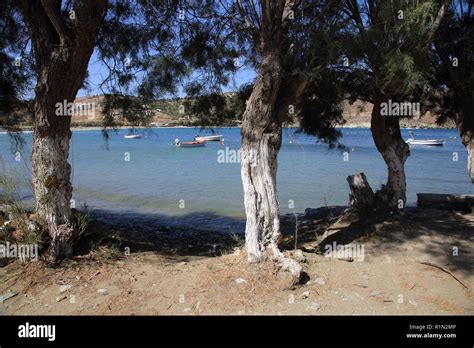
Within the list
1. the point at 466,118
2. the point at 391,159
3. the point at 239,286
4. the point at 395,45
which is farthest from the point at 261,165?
the point at 466,118

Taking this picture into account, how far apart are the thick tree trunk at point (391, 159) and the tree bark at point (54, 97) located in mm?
5659

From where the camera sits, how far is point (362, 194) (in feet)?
27.9

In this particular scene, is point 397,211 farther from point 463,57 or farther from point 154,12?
point 154,12

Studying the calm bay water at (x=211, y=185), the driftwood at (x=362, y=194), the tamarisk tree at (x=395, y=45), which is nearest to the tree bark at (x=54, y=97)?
the calm bay water at (x=211, y=185)

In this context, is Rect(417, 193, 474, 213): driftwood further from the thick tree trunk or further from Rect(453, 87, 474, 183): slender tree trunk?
the thick tree trunk

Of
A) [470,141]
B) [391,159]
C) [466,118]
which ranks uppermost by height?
[466,118]

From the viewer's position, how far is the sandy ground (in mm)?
4164

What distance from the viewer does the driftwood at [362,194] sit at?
8375 mm

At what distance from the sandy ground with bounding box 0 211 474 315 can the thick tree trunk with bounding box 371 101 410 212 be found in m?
2.06

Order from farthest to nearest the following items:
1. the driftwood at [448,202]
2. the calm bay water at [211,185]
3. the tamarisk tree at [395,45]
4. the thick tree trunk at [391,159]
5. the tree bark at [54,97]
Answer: the calm bay water at [211,185], the driftwood at [448,202], the thick tree trunk at [391,159], the tree bark at [54,97], the tamarisk tree at [395,45]

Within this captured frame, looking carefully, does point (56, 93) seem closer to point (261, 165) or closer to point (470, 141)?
point (261, 165)

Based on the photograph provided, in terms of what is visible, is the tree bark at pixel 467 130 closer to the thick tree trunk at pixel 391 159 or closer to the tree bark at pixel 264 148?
the thick tree trunk at pixel 391 159

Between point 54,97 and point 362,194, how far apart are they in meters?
6.39
